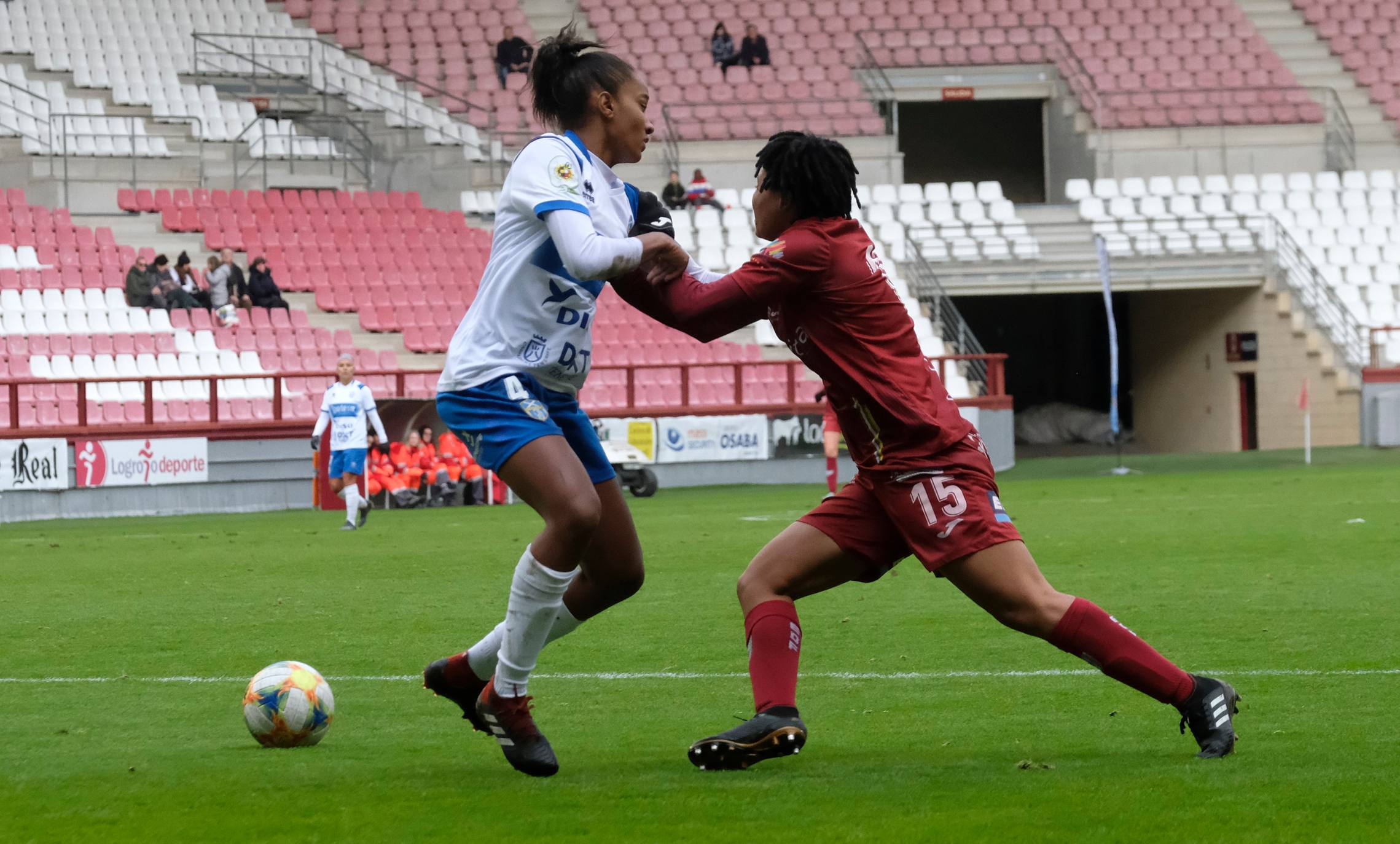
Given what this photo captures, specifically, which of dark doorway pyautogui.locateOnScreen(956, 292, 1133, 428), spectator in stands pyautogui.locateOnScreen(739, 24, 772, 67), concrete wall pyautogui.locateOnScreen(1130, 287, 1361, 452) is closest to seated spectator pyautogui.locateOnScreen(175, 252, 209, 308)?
spectator in stands pyautogui.locateOnScreen(739, 24, 772, 67)

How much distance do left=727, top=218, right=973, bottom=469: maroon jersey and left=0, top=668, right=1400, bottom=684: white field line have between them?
1.96 m

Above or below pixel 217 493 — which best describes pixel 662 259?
above

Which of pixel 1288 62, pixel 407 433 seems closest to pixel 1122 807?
pixel 407 433

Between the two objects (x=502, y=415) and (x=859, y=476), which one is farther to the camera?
(x=859, y=476)

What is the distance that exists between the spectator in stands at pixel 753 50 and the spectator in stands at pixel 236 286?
12.3 meters

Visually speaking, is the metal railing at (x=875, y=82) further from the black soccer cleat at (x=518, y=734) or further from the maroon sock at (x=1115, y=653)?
the black soccer cleat at (x=518, y=734)

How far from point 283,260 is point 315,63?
6629 millimetres

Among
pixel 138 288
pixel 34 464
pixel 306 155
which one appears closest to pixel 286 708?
pixel 34 464

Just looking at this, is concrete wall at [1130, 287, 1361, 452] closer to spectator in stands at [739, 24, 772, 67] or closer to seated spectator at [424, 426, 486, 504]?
spectator in stands at [739, 24, 772, 67]

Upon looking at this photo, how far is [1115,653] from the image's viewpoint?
4926 mm

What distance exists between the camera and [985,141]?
39.1 meters

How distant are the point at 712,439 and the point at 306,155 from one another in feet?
34.7

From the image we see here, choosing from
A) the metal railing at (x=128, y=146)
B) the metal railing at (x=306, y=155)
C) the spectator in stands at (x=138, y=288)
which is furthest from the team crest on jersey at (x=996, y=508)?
the metal railing at (x=306, y=155)

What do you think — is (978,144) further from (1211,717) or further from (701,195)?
(1211,717)
